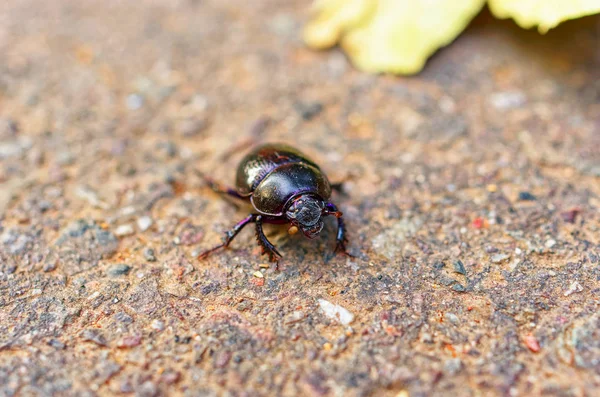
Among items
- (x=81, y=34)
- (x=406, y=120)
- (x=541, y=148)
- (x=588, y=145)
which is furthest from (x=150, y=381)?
(x=81, y=34)

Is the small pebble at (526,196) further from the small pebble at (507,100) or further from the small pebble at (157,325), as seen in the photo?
the small pebble at (157,325)

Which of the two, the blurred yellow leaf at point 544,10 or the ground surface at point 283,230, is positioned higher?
the blurred yellow leaf at point 544,10

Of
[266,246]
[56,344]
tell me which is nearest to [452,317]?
[266,246]

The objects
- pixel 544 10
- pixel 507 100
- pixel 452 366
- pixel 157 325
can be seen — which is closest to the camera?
pixel 452 366

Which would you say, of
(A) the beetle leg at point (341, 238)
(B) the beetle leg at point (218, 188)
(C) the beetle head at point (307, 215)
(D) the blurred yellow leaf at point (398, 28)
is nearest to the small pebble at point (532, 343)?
(A) the beetle leg at point (341, 238)

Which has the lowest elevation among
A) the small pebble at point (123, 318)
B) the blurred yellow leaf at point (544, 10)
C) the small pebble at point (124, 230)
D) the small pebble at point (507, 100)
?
the small pebble at point (123, 318)

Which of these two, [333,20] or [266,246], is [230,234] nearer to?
[266,246]
